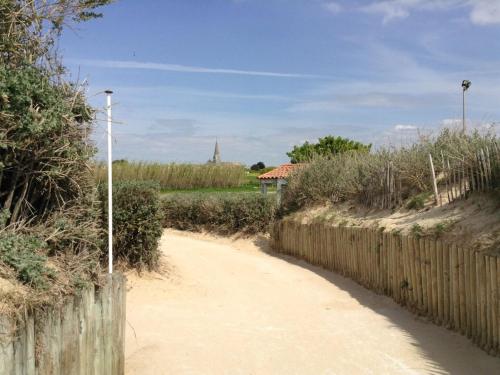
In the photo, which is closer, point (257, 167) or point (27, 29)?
point (27, 29)

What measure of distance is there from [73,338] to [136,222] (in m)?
6.18

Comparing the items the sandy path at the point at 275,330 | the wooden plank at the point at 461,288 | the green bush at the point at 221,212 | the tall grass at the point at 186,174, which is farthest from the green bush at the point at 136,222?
the tall grass at the point at 186,174

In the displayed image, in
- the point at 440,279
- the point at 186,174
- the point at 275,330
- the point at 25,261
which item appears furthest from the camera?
the point at 186,174

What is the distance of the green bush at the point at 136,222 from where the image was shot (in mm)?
10242

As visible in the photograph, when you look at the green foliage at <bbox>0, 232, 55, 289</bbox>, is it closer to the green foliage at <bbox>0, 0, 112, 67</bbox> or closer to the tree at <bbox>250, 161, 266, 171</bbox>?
the green foliage at <bbox>0, 0, 112, 67</bbox>

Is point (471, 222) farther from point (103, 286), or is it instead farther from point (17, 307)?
point (17, 307)

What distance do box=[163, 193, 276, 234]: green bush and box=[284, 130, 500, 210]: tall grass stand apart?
1579mm

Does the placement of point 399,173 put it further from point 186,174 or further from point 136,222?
point 186,174

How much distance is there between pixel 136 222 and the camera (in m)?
10.3

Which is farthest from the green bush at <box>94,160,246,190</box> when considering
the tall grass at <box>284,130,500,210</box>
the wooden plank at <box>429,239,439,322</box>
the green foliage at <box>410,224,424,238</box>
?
the wooden plank at <box>429,239,439,322</box>

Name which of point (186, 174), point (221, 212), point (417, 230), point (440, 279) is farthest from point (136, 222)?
point (186, 174)

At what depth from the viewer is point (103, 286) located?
4.82m

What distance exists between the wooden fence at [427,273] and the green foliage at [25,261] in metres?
4.98

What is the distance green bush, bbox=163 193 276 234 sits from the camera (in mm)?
18047
